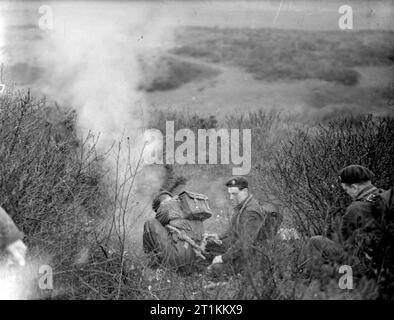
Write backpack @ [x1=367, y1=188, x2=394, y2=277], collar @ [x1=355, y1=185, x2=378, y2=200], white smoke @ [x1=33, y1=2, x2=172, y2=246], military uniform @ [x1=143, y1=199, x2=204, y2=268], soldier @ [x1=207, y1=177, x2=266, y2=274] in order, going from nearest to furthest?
backpack @ [x1=367, y1=188, x2=394, y2=277] < collar @ [x1=355, y1=185, x2=378, y2=200] < soldier @ [x1=207, y1=177, x2=266, y2=274] < military uniform @ [x1=143, y1=199, x2=204, y2=268] < white smoke @ [x1=33, y1=2, x2=172, y2=246]

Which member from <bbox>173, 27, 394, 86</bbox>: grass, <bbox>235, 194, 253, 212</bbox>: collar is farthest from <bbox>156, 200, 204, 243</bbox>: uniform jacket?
<bbox>173, 27, 394, 86</bbox>: grass

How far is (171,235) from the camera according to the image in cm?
684

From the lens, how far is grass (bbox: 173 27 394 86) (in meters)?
26.2

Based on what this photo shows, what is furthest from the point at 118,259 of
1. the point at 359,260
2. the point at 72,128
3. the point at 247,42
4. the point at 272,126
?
the point at 247,42

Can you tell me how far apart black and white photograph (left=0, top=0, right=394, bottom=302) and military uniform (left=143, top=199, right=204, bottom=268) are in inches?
0.8

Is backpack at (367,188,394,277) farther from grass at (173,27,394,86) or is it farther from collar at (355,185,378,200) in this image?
grass at (173,27,394,86)

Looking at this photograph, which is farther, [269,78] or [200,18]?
[200,18]

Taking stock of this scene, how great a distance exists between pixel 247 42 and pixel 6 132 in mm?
25528

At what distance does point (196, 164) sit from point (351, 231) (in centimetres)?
799

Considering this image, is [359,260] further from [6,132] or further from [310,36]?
[310,36]

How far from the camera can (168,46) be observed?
30.9 metres

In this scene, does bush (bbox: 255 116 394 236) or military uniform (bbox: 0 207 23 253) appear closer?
military uniform (bbox: 0 207 23 253)

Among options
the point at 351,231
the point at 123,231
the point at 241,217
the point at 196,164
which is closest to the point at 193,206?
the point at 241,217

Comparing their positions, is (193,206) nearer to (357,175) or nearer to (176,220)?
(176,220)
